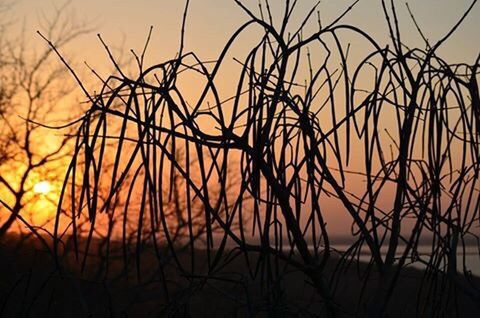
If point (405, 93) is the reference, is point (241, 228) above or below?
below

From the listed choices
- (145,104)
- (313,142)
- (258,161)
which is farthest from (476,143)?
(145,104)

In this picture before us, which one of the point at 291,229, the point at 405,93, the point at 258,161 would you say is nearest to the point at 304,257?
the point at 291,229

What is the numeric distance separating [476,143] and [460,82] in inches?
4.3

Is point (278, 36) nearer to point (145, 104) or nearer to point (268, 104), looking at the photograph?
point (268, 104)

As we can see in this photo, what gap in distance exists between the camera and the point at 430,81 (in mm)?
1240

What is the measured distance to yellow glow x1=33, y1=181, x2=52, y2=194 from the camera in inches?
641

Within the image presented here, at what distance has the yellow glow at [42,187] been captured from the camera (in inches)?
641

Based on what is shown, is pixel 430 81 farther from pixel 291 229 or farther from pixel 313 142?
pixel 291 229

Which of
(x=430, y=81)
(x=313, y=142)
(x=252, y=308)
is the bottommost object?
(x=252, y=308)

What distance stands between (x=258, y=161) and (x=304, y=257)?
6.9 inches

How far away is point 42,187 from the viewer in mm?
16547

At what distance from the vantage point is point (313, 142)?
1152 millimetres

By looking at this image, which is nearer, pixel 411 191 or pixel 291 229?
pixel 291 229

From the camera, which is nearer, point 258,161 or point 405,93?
point 258,161
